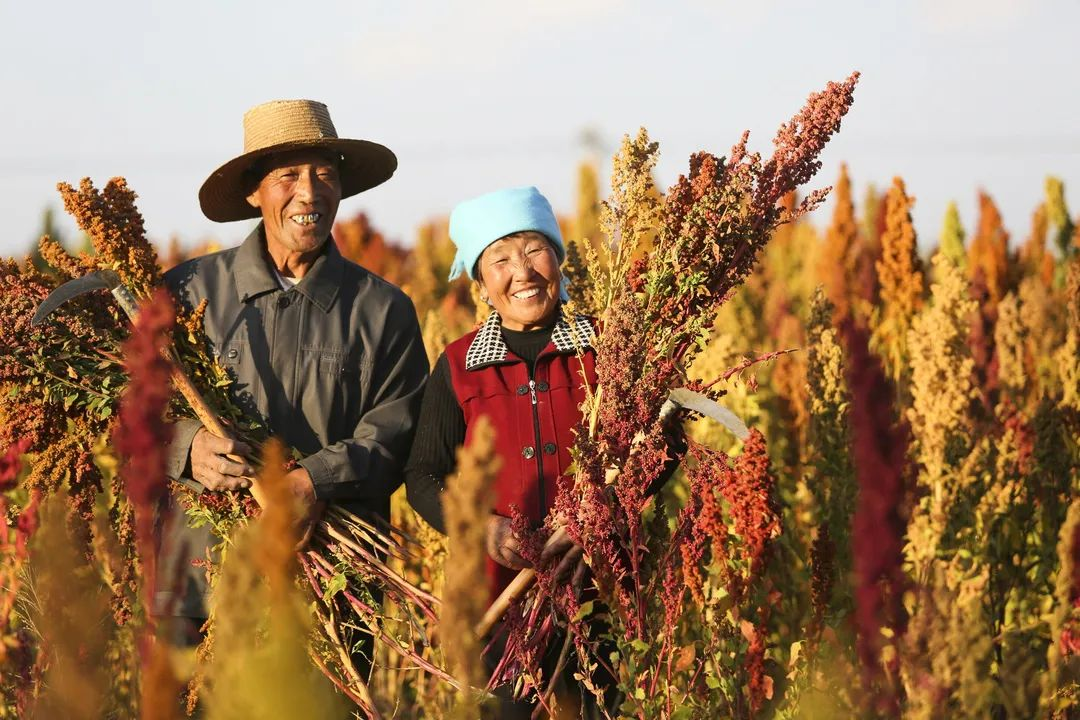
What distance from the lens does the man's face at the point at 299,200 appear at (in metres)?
3.75

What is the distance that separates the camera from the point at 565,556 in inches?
122

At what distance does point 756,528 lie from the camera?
3705 mm

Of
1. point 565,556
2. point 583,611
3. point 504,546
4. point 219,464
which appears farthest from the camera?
point 219,464

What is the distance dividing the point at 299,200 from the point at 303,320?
344 mm

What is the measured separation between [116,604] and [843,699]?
2163 mm

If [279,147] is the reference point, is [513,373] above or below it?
below

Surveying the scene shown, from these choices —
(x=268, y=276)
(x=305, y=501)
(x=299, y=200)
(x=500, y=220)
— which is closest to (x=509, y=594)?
(x=305, y=501)

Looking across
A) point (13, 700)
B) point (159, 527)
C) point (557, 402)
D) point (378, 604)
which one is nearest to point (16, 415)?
point (159, 527)

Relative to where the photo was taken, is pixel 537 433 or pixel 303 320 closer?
pixel 537 433

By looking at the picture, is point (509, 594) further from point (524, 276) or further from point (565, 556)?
point (524, 276)

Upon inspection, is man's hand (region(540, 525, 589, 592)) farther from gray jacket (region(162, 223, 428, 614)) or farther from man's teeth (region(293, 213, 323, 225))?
man's teeth (region(293, 213, 323, 225))

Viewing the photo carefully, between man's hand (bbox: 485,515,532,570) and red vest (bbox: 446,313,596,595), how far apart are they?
11 centimetres

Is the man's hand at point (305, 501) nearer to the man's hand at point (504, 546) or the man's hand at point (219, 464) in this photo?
the man's hand at point (219, 464)

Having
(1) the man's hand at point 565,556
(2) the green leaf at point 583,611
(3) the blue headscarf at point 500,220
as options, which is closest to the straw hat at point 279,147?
(3) the blue headscarf at point 500,220
